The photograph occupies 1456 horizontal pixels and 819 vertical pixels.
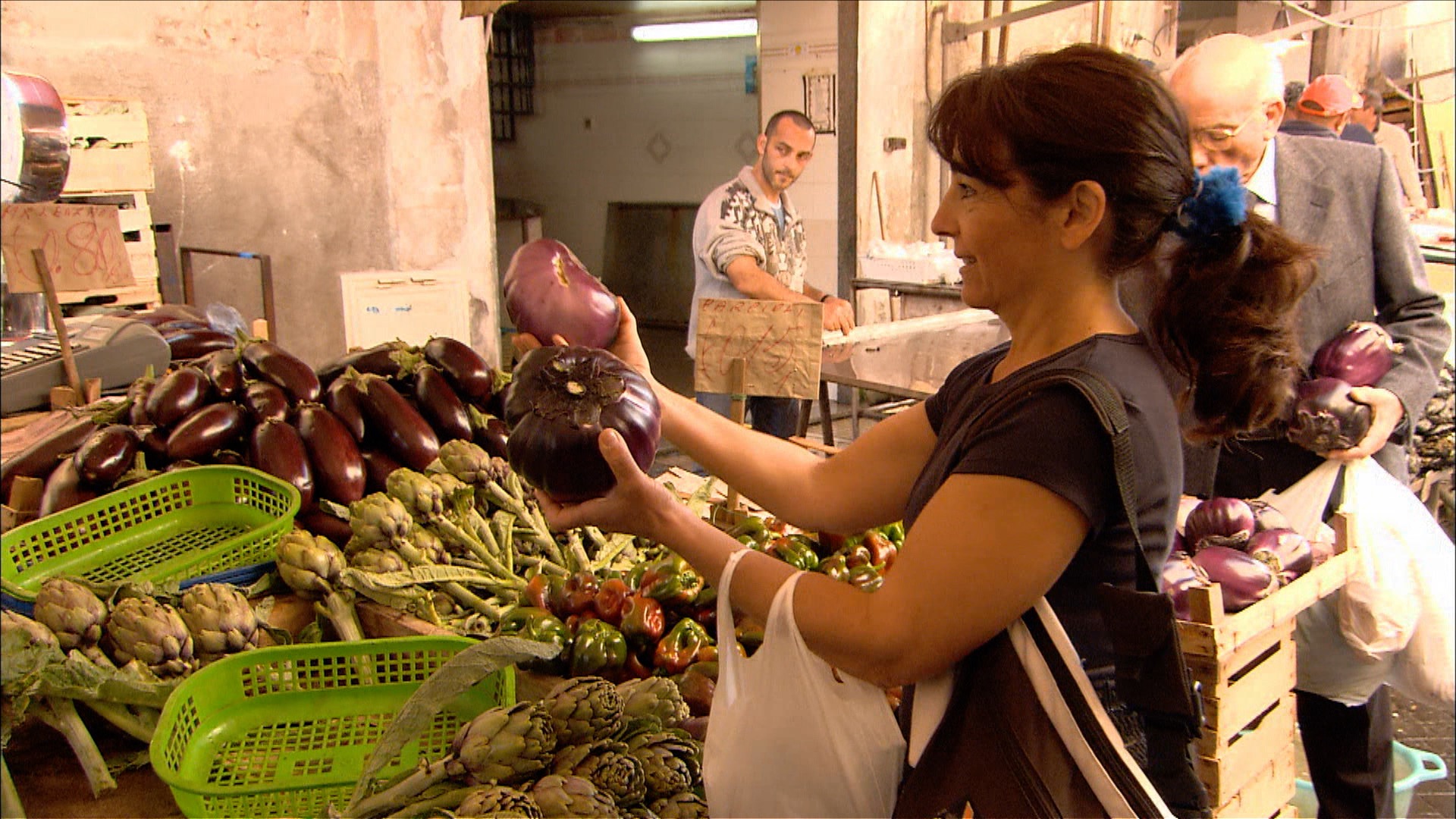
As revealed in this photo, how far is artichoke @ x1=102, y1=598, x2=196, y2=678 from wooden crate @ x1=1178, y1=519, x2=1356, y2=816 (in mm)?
1387

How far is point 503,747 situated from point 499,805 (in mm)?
74

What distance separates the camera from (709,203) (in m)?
4.62

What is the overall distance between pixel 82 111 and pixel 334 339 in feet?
5.25

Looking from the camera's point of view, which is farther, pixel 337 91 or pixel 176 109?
pixel 337 91

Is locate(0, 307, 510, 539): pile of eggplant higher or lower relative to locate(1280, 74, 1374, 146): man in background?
lower

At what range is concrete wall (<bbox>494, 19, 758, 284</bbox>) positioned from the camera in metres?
12.4

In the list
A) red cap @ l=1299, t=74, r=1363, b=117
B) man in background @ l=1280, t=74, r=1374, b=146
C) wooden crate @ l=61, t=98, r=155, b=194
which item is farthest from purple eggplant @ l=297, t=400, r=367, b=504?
red cap @ l=1299, t=74, r=1363, b=117

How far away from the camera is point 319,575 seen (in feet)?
5.73

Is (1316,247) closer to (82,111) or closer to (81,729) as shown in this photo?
(81,729)

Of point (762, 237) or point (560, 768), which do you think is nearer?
point (560, 768)

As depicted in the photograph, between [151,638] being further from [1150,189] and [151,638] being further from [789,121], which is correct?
[789,121]

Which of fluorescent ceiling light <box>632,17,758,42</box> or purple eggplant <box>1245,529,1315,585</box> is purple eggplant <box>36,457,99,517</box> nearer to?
purple eggplant <box>1245,529,1315,585</box>

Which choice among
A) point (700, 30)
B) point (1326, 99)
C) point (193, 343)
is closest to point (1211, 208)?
point (193, 343)

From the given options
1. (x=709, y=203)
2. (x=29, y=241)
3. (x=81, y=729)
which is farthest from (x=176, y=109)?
(x=29, y=241)
